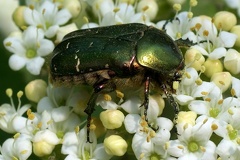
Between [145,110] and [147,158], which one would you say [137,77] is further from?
[147,158]

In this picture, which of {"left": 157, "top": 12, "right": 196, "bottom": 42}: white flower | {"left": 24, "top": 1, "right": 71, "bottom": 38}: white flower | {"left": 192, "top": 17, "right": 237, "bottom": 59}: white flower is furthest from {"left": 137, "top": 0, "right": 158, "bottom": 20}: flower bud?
{"left": 24, "top": 1, "right": 71, "bottom": 38}: white flower

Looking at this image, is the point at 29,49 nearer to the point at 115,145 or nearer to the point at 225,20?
the point at 115,145

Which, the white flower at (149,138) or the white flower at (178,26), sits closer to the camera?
the white flower at (149,138)

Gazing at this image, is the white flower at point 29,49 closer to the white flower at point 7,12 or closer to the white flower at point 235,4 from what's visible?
the white flower at point 7,12

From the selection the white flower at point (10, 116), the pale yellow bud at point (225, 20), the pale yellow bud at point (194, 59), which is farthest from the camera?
the pale yellow bud at point (225, 20)

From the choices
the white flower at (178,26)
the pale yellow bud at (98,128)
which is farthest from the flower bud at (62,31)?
the pale yellow bud at (98,128)

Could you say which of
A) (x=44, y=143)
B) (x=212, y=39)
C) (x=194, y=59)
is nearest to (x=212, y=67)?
(x=194, y=59)

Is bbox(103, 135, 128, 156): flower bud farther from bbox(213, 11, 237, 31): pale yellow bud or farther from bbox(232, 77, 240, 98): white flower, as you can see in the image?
bbox(213, 11, 237, 31): pale yellow bud
